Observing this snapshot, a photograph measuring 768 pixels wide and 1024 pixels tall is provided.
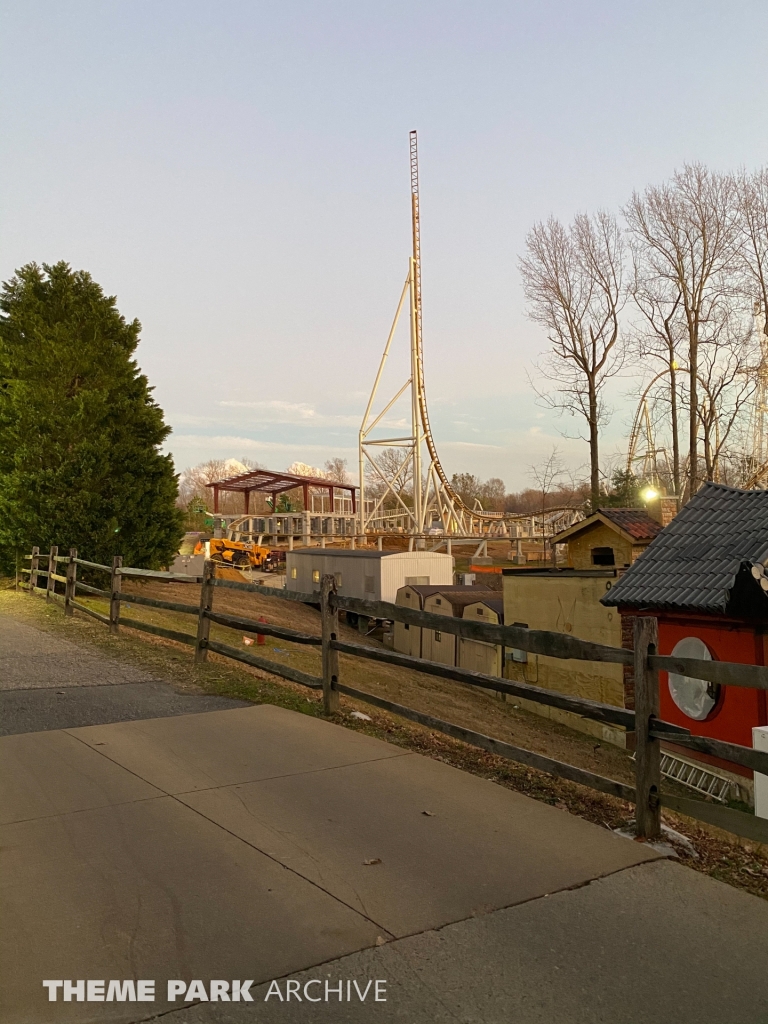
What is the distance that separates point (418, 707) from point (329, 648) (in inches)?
354

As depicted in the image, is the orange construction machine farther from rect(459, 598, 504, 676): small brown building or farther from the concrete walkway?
the concrete walkway

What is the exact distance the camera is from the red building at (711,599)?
13461 millimetres

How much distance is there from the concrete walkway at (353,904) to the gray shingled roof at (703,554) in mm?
10526

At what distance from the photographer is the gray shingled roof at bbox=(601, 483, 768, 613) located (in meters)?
14.4

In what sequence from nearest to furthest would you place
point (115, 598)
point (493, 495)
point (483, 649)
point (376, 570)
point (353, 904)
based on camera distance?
1. point (353, 904)
2. point (115, 598)
3. point (483, 649)
4. point (376, 570)
5. point (493, 495)

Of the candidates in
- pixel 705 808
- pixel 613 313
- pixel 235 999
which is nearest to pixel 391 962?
pixel 235 999

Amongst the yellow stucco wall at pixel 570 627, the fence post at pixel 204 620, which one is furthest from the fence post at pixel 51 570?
the yellow stucco wall at pixel 570 627

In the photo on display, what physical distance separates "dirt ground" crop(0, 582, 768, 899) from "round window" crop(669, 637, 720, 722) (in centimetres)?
156

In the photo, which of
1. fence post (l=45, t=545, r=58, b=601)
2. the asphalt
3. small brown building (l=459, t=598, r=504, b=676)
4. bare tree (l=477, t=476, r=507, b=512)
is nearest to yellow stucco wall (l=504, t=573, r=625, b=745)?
small brown building (l=459, t=598, r=504, b=676)

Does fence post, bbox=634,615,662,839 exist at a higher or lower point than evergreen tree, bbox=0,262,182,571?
lower

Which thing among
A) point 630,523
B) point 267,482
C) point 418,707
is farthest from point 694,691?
point 267,482

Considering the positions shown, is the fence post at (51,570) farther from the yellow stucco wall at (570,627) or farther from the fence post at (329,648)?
the yellow stucco wall at (570,627)

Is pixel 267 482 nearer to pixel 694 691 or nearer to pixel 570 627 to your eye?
pixel 570 627

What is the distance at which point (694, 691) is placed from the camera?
14.6 metres
